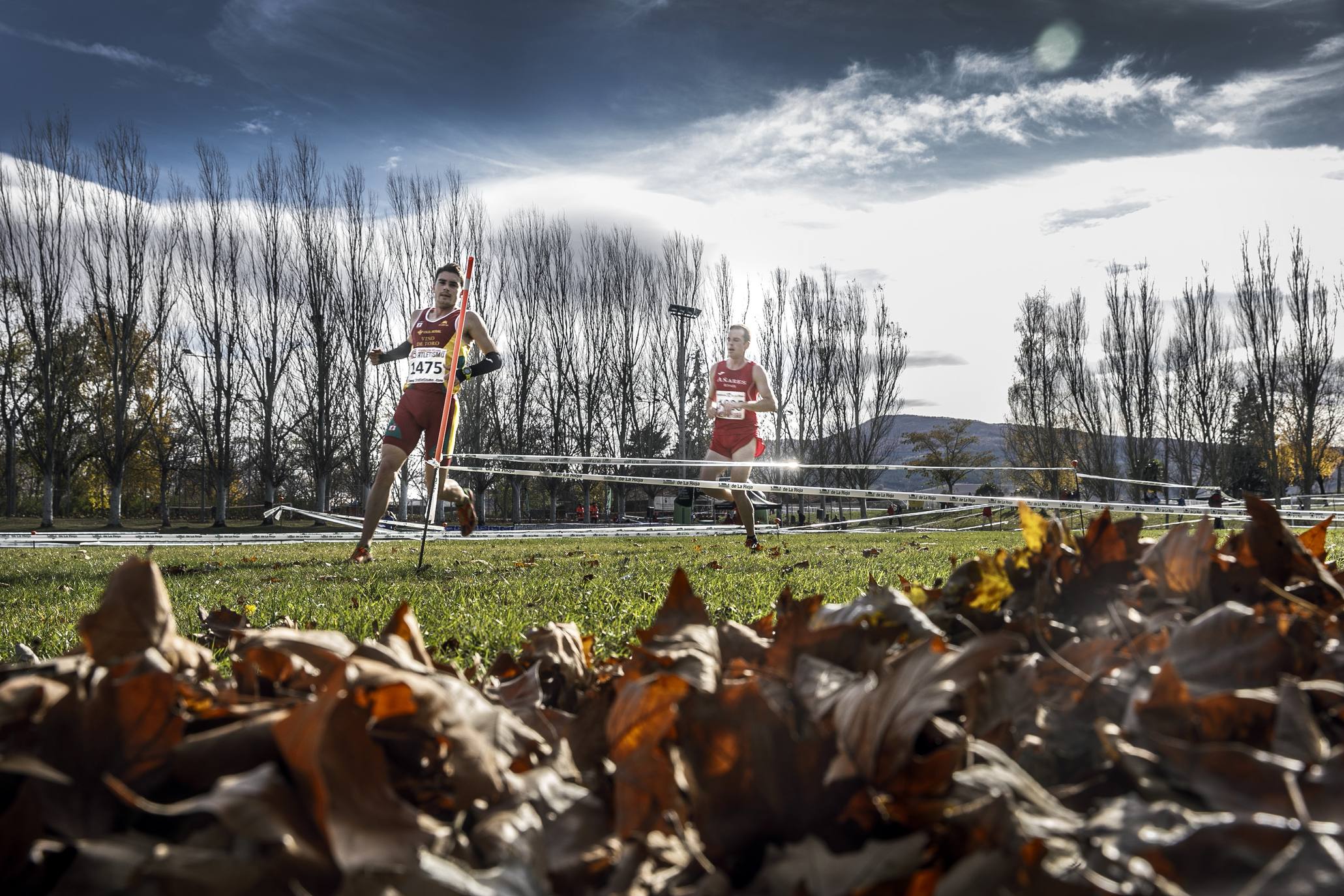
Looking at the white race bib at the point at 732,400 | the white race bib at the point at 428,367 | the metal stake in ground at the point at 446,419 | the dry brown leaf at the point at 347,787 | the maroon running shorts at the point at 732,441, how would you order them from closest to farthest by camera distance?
the dry brown leaf at the point at 347,787 → the metal stake in ground at the point at 446,419 → the white race bib at the point at 428,367 → the white race bib at the point at 732,400 → the maroon running shorts at the point at 732,441

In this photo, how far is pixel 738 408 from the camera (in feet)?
30.6

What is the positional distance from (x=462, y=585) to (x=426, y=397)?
2.70 metres

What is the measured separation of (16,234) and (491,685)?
34151 mm

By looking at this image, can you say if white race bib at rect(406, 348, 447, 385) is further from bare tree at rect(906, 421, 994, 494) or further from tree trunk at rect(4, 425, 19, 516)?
bare tree at rect(906, 421, 994, 494)

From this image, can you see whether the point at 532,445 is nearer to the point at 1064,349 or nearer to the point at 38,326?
the point at 38,326

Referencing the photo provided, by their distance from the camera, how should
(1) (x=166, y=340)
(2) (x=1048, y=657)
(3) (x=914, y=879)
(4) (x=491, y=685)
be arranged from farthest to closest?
(1) (x=166, y=340), (4) (x=491, y=685), (2) (x=1048, y=657), (3) (x=914, y=879)

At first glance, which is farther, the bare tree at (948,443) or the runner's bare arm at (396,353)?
the bare tree at (948,443)

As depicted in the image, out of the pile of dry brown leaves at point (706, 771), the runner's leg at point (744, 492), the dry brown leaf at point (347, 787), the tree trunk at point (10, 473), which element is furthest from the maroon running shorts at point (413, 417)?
the tree trunk at point (10, 473)

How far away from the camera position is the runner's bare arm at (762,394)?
28.9 ft

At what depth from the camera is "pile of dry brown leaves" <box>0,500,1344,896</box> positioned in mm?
533

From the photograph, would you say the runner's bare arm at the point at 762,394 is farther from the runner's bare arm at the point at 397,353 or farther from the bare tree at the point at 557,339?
the bare tree at the point at 557,339

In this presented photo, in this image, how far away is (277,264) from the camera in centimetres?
3030

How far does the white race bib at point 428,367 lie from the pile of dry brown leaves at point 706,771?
6.80 m

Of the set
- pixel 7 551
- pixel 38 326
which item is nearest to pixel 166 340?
pixel 38 326
